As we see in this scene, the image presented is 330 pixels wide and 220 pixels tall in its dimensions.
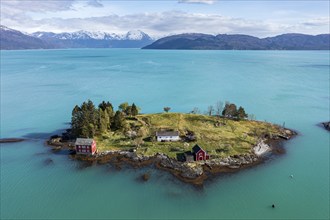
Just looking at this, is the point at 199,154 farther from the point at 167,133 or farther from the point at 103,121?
the point at 103,121

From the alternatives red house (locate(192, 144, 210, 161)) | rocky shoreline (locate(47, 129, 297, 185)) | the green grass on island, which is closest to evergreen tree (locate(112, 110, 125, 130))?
the green grass on island

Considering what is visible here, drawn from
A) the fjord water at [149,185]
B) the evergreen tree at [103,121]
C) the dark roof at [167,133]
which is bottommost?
the fjord water at [149,185]

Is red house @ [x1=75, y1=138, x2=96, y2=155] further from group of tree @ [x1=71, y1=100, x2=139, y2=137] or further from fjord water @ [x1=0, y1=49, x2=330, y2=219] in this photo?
group of tree @ [x1=71, y1=100, x2=139, y2=137]

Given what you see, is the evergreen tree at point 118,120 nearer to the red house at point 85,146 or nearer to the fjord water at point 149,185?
the red house at point 85,146

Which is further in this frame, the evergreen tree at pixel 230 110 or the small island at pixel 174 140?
the evergreen tree at pixel 230 110

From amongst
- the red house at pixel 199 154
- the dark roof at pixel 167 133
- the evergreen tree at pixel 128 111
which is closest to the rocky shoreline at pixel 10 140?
the evergreen tree at pixel 128 111

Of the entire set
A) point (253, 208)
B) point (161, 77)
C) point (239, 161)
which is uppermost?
point (161, 77)

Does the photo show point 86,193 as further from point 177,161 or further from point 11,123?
point 11,123

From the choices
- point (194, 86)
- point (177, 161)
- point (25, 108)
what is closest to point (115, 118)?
point (177, 161)
